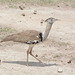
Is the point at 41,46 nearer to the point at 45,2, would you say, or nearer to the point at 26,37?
the point at 26,37

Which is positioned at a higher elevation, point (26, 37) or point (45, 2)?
point (26, 37)

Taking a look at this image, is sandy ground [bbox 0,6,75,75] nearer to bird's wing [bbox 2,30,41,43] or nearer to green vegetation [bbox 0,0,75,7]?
green vegetation [bbox 0,0,75,7]

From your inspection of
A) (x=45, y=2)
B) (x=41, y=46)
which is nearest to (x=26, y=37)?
(x=41, y=46)

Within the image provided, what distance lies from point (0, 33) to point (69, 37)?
2803 mm

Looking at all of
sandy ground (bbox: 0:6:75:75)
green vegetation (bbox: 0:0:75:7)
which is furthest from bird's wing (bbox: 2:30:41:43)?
green vegetation (bbox: 0:0:75:7)

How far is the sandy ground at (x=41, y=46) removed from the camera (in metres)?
7.88

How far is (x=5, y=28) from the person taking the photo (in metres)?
12.1

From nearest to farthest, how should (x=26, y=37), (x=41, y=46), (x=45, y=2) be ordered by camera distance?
1. (x=26, y=37)
2. (x=41, y=46)
3. (x=45, y=2)

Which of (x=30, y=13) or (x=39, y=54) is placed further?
(x=30, y=13)

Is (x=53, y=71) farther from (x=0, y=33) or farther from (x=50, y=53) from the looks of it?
(x=0, y=33)

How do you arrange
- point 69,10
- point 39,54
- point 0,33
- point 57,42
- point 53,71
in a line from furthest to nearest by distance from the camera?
point 69,10 → point 0,33 → point 57,42 → point 39,54 → point 53,71

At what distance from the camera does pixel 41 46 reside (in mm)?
10367

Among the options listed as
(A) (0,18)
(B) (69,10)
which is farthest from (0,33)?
(B) (69,10)

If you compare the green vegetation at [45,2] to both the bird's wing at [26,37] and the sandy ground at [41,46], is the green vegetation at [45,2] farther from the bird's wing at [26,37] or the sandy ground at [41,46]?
the bird's wing at [26,37]
